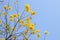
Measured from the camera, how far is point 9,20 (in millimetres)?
1233

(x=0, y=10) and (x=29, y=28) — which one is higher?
(x=0, y=10)

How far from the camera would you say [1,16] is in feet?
4.05

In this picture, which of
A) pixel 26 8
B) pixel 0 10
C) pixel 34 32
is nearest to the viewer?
pixel 26 8

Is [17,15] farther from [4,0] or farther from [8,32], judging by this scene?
[4,0]

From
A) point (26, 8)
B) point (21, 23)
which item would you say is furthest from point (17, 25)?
point (26, 8)

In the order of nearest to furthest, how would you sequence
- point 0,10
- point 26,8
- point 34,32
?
1. point 26,8
2. point 34,32
3. point 0,10

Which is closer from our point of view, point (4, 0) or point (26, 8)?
point (26, 8)

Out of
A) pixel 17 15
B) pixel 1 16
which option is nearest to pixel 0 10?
pixel 1 16

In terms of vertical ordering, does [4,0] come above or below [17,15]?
above

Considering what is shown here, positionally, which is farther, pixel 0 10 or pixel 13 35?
pixel 0 10

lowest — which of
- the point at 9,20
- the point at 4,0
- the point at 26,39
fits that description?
the point at 26,39

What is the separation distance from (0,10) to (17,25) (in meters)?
0.19

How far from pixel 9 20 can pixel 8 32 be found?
0.49 feet

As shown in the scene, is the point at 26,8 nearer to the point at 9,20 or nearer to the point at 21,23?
the point at 21,23
